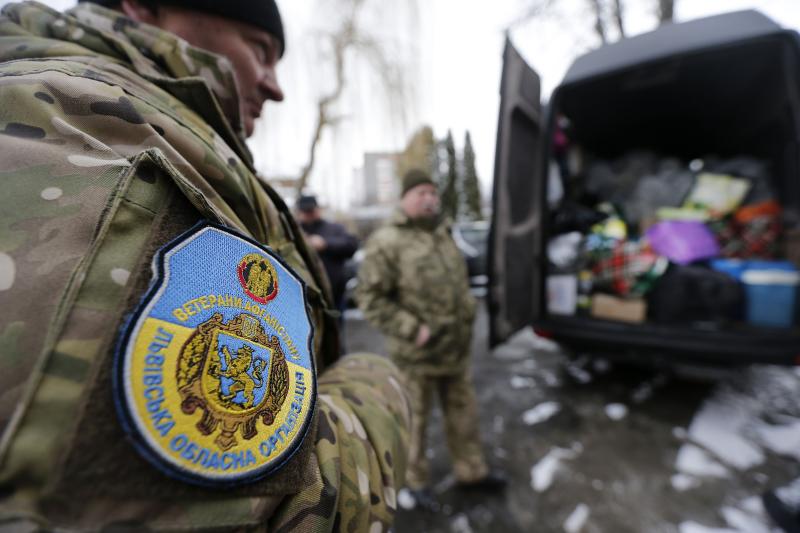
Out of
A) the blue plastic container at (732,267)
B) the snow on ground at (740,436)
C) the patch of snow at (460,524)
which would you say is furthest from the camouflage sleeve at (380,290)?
the blue plastic container at (732,267)

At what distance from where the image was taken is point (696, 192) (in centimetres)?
336

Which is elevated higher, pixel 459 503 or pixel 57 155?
pixel 57 155

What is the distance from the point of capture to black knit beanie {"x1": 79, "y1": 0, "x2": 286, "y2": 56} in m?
0.83

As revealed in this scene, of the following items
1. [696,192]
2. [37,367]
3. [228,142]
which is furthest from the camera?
[696,192]

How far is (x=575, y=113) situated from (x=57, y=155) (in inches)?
159

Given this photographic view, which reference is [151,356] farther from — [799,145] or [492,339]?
[799,145]

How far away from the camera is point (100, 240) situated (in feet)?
1.23

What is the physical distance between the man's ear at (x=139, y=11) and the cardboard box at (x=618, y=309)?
3.02 m

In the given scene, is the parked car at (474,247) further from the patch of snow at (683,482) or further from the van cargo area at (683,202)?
the patch of snow at (683,482)

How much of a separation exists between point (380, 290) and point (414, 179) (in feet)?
2.35

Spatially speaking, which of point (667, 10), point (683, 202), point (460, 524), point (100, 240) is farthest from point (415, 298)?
point (667, 10)

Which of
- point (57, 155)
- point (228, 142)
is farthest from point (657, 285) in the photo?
point (57, 155)

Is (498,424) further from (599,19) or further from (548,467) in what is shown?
(599,19)

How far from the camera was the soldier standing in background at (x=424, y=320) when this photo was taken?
2012mm
